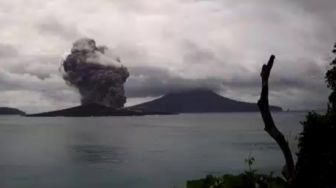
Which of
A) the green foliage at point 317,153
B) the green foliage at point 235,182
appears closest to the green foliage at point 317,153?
the green foliage at point 317,153

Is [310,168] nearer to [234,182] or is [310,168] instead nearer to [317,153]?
[317,153]

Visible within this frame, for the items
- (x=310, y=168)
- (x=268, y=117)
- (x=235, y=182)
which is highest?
(x=268, y=117)

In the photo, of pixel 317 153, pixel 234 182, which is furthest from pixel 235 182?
pixel 317 153

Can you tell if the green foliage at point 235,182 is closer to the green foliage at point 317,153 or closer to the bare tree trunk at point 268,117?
the bare tree trunk at point 268,117

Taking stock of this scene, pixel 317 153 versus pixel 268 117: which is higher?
pixel 268 117

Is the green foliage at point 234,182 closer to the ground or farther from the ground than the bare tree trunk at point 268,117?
closer to the ground

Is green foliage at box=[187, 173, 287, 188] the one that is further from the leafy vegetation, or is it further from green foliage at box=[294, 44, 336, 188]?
green foliage at box=[294, 44, 336, 188]

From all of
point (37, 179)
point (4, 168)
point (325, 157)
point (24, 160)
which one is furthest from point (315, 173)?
point (24, 160)

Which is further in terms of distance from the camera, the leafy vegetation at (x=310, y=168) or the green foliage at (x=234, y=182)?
the green foliage at (x=234, y=182)

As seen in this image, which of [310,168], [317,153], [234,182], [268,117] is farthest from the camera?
[268,117]

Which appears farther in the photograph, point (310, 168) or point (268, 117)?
point (268, 117)

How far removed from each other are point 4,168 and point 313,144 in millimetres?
69171

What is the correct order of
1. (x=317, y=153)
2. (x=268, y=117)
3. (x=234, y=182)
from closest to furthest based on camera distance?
(x=234, y=182) < (x=317, y=153) < (x=268, y=117)

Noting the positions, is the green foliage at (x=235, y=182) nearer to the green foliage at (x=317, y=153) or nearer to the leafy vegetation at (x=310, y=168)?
the leafy vegetation at (x=310, y=168)
